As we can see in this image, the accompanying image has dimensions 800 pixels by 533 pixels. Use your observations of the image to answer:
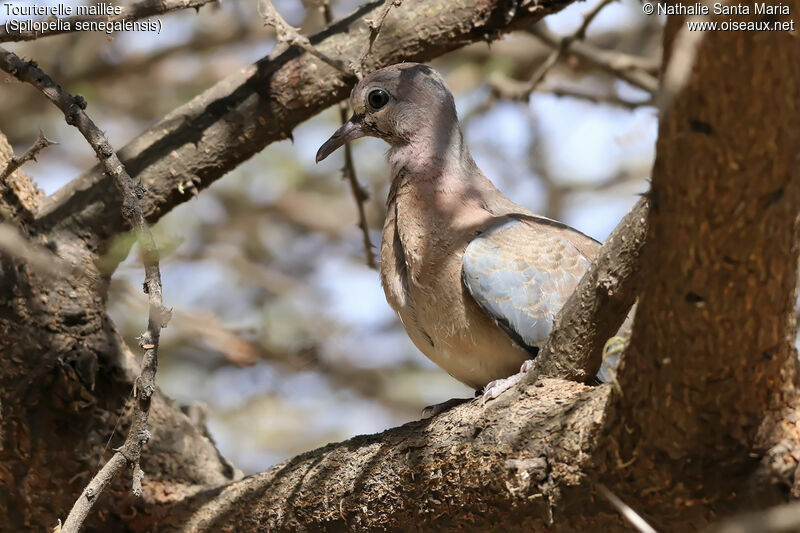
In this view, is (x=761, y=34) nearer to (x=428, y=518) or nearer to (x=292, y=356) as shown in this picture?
(x=428, y=518)

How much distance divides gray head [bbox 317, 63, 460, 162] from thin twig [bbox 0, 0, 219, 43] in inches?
46.6

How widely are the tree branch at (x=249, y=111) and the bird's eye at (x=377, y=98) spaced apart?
0.43 ft

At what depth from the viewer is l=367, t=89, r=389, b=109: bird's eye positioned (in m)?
4.71

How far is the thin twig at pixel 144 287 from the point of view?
2.85 m

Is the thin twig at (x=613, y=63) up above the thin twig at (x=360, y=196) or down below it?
above

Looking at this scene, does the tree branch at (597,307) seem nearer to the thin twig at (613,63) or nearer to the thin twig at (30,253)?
the thin twig at (30,253)

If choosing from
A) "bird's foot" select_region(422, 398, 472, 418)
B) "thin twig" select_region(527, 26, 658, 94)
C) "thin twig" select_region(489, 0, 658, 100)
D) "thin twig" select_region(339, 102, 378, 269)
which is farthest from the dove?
"thin twig" select_region(527, 26, 658, 94)

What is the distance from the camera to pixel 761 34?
6.17ft

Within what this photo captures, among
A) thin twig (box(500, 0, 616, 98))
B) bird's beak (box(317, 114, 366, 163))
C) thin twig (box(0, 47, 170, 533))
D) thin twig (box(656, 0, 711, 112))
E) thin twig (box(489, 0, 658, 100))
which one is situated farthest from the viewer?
thin twig (box(489, 0, 658, 100))

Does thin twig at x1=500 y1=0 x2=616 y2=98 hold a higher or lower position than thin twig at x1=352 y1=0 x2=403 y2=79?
higher

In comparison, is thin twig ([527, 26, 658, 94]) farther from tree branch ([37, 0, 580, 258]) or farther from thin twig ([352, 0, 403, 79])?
thin twig ([352, 0, 403, 79])

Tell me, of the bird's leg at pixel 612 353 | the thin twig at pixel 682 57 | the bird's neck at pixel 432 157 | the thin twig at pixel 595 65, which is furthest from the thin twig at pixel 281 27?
the thin twig at pixel 682 57

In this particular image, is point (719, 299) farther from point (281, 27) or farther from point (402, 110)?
point (402, 110)

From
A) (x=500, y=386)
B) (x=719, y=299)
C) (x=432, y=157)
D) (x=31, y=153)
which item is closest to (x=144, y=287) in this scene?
(x=31, y=153)
